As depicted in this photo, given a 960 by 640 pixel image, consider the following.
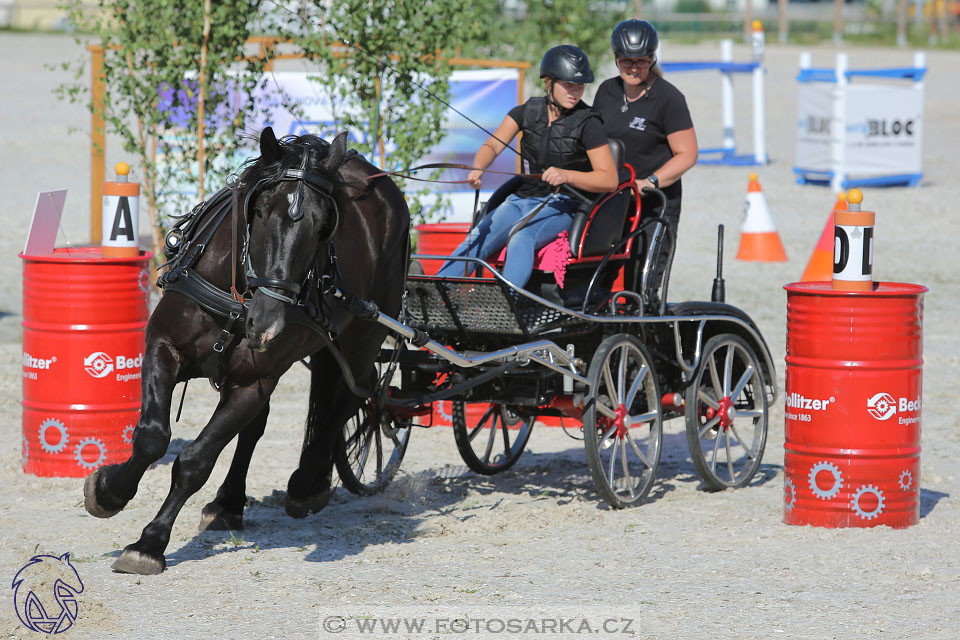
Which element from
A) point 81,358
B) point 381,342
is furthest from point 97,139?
point 381,342

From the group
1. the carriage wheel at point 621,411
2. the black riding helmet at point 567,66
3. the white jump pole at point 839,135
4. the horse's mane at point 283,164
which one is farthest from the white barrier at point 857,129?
the horse's mane at point 283,164

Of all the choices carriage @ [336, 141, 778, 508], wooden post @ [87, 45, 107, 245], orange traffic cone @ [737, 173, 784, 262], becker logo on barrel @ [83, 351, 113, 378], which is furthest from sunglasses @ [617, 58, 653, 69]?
orange traffic cone @ [737, 173, 784, 262]

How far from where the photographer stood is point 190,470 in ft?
16.6

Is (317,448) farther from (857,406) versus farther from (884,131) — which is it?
(884,131)

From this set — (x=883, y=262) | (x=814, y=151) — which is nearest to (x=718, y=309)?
(x=883, y=262)

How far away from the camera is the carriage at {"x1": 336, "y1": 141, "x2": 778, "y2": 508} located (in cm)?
610

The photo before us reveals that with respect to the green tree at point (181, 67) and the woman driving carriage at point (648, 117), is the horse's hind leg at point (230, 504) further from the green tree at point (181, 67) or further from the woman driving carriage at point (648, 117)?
the green tree at point (181, 67)

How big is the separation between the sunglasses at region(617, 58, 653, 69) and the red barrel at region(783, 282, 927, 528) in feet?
5.10

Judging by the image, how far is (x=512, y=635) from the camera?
4508 millimetres

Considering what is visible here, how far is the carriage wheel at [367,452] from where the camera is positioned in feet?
21.4

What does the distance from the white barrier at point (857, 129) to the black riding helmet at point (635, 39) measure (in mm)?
12887

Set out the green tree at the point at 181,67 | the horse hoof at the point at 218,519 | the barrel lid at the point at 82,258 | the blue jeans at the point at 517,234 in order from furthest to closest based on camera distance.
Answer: the green tree at the point at 181,67 → the barrel lid at the point at 82,258 → the blue jeans at the point at 517,234 → the horse hoof at the point at 218,519

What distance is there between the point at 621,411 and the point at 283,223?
7.58 feet

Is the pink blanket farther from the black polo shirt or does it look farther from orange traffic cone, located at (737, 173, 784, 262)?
orange traffic cone, located at (737, 173, 784, 262)
